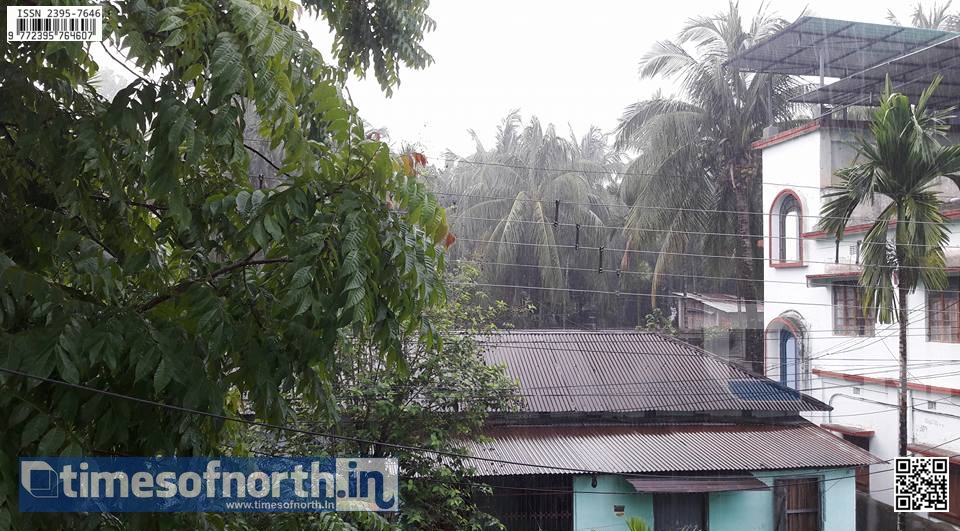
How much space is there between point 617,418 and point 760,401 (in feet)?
7.84

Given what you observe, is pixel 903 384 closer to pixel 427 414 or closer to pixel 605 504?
pixel 605 504

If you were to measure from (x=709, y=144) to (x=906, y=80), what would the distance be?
16.2 ft

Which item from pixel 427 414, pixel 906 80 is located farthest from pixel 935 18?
pixel 427 414

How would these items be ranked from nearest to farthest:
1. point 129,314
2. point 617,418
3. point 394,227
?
point 129,314 → point 394,227 → point 617,418

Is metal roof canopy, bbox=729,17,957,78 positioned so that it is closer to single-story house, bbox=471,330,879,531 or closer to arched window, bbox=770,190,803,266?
arched window, bbox=770,190,803,266

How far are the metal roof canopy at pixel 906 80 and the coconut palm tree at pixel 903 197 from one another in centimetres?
469

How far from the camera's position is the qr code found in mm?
9461

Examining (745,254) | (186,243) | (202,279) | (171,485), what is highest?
(745,254)

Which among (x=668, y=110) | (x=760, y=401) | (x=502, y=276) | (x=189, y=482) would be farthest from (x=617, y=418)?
(x=502, y=276)

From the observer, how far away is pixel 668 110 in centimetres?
2039

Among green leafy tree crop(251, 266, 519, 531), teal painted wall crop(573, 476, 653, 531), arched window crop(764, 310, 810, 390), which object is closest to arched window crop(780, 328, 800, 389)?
arched window crop(764, 310, 810, 390)

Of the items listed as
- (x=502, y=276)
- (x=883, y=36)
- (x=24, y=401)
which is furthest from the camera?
(x=502, y=276)

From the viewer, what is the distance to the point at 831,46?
16.0 metres

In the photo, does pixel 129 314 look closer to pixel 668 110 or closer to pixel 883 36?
pixel 883 36
